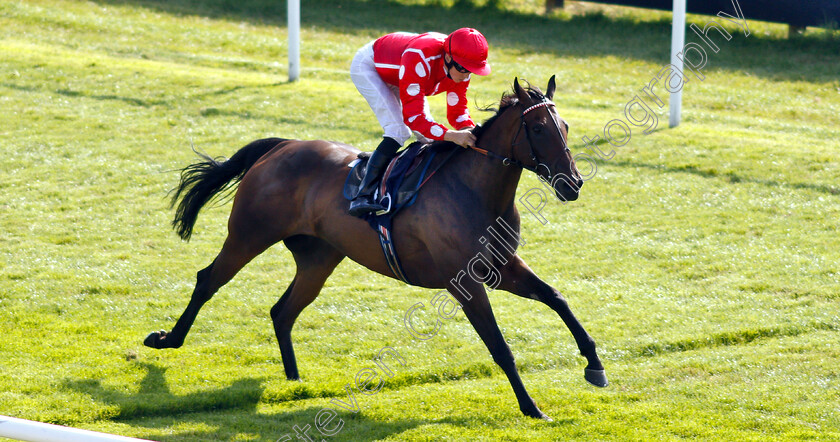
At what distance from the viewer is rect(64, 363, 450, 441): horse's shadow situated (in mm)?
5344

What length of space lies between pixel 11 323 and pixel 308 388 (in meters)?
2.64

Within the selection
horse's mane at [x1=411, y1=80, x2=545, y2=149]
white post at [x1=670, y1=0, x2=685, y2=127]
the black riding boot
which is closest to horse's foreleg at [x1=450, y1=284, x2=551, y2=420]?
the black riding boot

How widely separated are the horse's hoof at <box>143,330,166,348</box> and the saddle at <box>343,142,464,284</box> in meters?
1.87

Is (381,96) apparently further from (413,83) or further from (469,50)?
(469,50)

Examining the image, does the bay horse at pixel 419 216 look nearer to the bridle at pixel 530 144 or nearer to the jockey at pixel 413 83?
the bridle at pixel 530 144

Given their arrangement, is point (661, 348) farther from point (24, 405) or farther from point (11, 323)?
point (11, 323)

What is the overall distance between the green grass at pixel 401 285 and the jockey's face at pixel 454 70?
7.00 ft

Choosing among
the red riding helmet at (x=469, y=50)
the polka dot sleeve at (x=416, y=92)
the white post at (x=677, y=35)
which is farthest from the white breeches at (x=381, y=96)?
the white post at (x=677, y=35)

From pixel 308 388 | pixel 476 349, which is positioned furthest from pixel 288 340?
pixel 476 349

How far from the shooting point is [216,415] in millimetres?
5668

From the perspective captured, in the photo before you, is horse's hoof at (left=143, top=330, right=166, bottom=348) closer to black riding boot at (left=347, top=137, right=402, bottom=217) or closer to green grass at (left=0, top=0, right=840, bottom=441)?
green grass at (left=0, top=0, right=840, bottom=441)

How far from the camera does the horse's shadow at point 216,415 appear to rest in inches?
210

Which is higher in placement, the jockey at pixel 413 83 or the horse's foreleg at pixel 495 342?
the jockey at pixel 413 83

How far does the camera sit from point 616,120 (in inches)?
497
